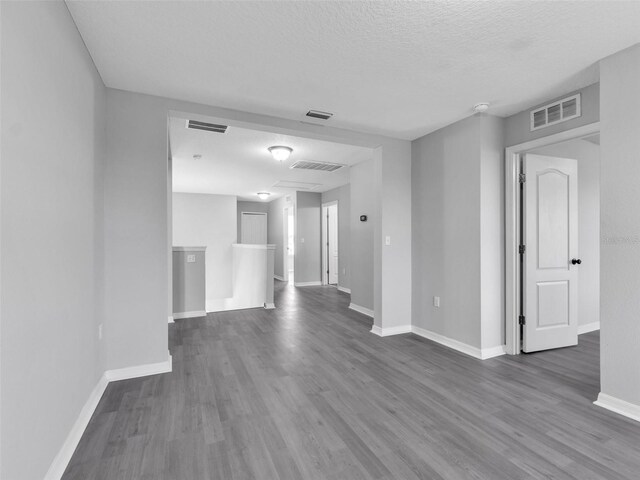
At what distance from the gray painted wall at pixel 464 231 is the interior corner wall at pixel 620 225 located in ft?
3.48

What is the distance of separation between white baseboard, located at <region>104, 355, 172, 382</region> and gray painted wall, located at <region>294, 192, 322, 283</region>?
578 centimetres

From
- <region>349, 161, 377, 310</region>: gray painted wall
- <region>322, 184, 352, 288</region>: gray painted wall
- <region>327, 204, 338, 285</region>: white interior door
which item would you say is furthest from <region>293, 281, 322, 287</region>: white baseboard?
<region>349, 161, 377, 310</region>: gray painted wall

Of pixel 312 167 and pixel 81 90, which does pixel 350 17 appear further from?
pixel 312 167

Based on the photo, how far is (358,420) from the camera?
219cm

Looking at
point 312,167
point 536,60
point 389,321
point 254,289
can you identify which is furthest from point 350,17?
point 254,289

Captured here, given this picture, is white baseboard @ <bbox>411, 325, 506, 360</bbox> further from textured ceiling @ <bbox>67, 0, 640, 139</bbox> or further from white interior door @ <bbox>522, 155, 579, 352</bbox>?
textured ceiling @ <bbox>67, 0, 640, 139</bbox>

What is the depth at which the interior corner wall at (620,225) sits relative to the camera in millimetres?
2244

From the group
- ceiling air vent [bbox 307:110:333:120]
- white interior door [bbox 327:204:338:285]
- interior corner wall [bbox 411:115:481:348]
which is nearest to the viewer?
ceiling air vent [bbox 307:110:333:120]

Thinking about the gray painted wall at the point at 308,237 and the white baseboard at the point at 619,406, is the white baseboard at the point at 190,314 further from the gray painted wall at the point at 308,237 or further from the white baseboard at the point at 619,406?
the white baseboard at the point at 619,406

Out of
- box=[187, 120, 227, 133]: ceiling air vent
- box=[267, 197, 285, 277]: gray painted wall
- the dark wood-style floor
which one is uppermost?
box=[187, 120, 227, 133]: ceiling air vent

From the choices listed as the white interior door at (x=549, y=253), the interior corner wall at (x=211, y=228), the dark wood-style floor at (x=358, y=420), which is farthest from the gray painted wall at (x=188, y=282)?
the white interior door at (x=549, y=253)

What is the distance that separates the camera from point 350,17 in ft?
6.44

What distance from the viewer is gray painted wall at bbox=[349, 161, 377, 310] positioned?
5.38 m

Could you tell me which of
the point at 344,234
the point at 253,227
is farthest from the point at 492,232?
the point at 253,227
